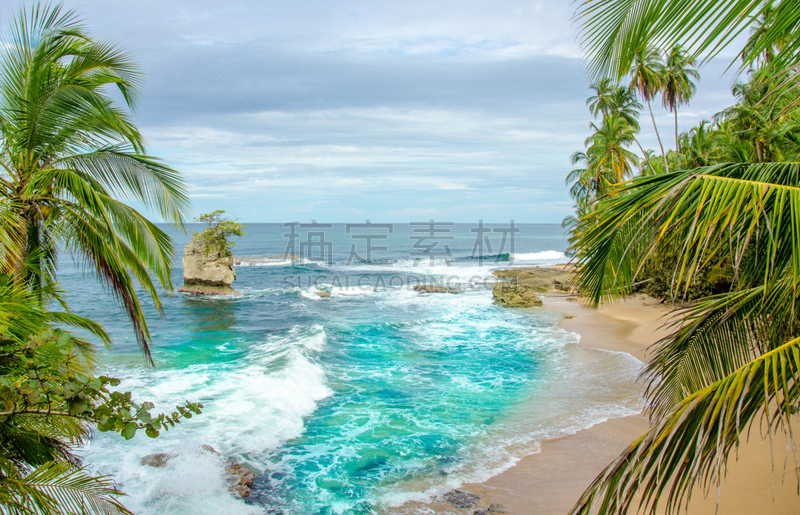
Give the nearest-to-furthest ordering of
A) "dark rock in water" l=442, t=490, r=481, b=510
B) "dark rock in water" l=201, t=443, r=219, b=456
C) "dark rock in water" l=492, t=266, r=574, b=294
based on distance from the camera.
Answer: "dark rock in water" l=442, t=490, r=481, b=510 < "dark rock in water" l=201, t=443, r=219, b=456 < "dark rock in water" l=492, t=266, r=574, b=294

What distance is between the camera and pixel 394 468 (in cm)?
777

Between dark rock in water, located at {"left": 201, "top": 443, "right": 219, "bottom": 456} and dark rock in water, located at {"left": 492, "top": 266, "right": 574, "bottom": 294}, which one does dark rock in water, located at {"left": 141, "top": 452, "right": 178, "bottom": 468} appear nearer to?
dark rock in water, located at {"left": 201, "top": 443, "right": 219, "bottom": 456}

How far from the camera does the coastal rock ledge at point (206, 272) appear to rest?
89.2 ft

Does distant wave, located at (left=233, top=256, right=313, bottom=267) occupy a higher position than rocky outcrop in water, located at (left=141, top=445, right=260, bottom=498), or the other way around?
distant wave, located at (left=233, top=256, right=313, bottom=267)

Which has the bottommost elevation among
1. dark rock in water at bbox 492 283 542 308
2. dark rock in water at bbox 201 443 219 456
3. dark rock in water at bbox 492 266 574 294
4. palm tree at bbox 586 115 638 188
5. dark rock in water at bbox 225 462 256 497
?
dark rock in water at bbox 225 462 256 497

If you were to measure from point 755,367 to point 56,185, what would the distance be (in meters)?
6.09

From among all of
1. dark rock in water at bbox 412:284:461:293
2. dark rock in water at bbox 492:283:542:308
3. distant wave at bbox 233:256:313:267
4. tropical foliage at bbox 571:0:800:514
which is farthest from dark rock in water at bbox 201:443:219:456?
distant wave at bbox 233:256:313:267

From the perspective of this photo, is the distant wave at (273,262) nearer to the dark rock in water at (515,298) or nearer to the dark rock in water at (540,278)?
the dark rock in water at (540,278)

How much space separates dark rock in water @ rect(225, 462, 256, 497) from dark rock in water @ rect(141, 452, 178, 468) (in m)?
1.16

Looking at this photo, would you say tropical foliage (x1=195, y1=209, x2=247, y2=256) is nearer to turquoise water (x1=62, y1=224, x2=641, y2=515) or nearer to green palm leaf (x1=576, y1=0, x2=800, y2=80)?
turquoise water (x1=62, y1=224, x2=641, y2=515)

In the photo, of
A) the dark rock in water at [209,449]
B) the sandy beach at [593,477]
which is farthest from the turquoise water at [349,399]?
the sandy beach at [593,477]

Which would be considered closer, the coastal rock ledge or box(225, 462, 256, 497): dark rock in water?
box(225, 462, 256, 497): dark rock in water

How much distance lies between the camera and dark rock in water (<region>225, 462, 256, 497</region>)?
715 cm

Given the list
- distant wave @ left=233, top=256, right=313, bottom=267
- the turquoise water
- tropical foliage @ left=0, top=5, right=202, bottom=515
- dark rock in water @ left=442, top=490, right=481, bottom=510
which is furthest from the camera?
distant wave @ left=233, top=256, right=313, bottom=267
